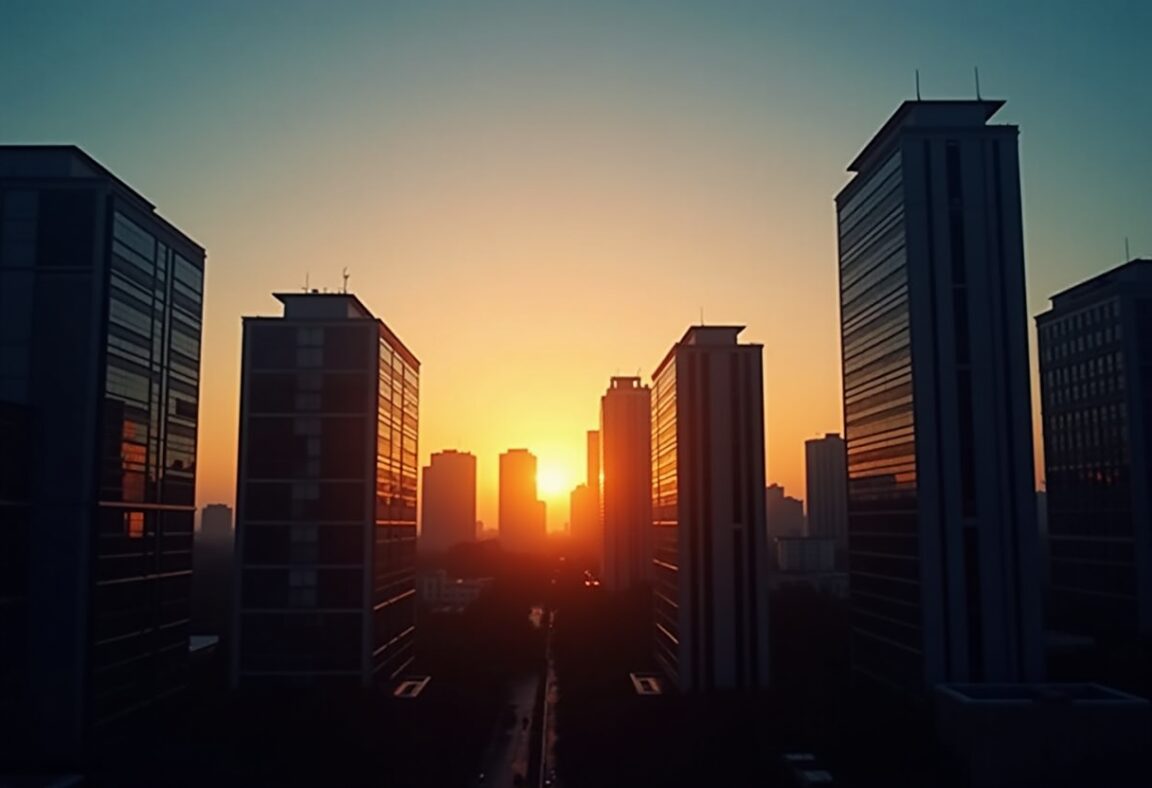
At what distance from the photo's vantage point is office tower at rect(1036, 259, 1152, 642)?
74000 mm

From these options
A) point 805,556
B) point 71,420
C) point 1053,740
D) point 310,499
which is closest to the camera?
point 1053,740

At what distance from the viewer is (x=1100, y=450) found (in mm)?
78562

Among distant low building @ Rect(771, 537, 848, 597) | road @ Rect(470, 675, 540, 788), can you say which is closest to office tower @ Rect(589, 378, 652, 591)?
distant low building @ Rect(771, 537, 848, 597)

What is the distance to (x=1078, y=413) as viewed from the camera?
267ft

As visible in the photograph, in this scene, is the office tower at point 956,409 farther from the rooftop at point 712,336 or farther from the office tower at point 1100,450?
the office tower at point 1100,450

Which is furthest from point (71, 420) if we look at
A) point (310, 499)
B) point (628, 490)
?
point (628, 490)

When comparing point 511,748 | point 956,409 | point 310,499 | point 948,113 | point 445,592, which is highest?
point 948,113

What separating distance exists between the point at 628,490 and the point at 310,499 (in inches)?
3510

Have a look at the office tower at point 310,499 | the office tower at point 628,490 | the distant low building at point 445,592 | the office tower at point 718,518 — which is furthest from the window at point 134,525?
the office tower at point 628,490

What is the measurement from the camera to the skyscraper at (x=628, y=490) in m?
141

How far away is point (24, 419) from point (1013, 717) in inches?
1724

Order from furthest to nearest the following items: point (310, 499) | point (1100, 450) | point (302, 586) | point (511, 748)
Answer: point (1100, 450) → point (310, 499) → point (302, 586) → point (511, 748)

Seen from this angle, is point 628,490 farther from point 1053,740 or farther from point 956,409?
point 1053,740

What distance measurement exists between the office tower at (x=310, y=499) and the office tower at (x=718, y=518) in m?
19.1
